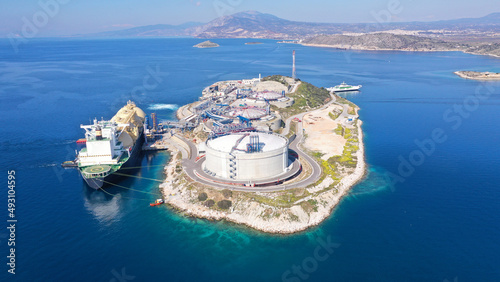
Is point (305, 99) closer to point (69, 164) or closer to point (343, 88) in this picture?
point (343, 88)

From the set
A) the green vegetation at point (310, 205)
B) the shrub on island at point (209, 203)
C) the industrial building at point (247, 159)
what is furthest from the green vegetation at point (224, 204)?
the green vegetation at point (310, 205)

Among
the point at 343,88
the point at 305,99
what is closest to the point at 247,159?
the point at 305,99

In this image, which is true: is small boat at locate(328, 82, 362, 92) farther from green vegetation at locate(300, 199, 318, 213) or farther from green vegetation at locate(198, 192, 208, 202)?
green vegetation at locate(198, 192, 208, 202)

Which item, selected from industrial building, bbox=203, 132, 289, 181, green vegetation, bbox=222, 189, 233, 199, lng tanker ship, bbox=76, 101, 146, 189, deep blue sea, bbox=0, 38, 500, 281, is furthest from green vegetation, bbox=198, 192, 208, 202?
lng tanker ship, bbox=76, 101, 146, 189

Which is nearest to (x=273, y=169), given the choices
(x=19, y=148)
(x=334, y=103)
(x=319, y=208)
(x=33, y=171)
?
(x=319, y=208)

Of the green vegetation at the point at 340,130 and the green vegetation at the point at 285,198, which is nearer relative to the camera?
the green vegetation at the point at 285,198

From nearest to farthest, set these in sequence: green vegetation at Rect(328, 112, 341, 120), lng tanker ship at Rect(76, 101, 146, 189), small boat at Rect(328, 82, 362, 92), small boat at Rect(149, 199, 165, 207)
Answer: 1. small boat at Rect(149, 199, 165, 207)
2. lng tanker ship at Rect(76, 101, 146, 189)
3. green vegetation at Rect(328, 112, 341, 120)
4. small boat at Rect(328, 82, 362, 92)

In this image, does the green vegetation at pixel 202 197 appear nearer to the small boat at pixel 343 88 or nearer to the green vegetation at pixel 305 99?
the green vegetation at pixel 305 99
